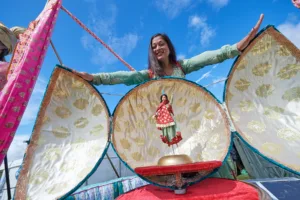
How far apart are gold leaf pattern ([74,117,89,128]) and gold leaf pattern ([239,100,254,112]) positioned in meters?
1.31

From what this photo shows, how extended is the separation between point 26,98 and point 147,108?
1072 millimetres

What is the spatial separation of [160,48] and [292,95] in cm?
116

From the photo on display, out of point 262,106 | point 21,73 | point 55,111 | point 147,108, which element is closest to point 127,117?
point 147,108

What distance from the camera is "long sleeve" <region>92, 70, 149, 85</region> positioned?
1.68 m

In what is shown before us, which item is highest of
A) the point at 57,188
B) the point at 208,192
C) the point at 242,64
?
the point at 242,64

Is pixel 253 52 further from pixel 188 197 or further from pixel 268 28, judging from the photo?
pixel 188 197

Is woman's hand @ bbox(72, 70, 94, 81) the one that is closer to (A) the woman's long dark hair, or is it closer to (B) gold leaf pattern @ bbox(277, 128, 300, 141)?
(A) the woman's long dark hair

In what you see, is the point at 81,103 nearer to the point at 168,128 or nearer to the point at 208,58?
the point at 168,128

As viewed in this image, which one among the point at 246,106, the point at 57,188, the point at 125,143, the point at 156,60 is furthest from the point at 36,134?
the point at 246,106

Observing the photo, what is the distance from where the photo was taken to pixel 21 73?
5.30ft

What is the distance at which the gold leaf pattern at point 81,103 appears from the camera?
1609 mm

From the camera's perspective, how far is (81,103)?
161 centimetres

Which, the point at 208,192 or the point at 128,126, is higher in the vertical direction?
the point at 128,126

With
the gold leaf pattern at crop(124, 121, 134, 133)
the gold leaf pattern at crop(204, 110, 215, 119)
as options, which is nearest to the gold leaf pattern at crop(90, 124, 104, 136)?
the gold leaf pattern at crop(124, 121, 134, 133)
